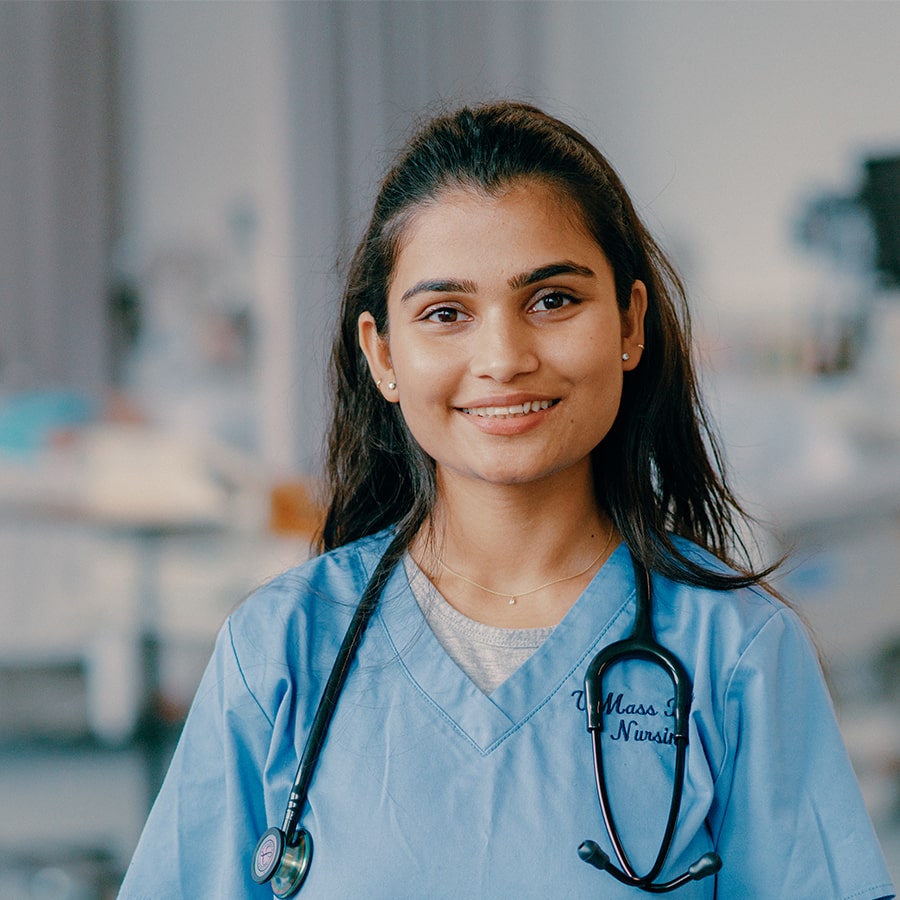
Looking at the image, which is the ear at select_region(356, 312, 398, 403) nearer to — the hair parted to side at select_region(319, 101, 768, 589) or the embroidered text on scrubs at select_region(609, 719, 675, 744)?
the hair parted to side at select_region(319, 101, 768, 589)

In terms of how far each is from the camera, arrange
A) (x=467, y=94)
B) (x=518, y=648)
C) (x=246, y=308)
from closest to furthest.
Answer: (x=518, y=648) → (x=467, y=94) → (x=246, y=308)

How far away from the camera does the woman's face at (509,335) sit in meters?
0.89

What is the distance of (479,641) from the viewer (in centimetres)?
98

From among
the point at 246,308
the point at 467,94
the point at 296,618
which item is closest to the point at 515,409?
the point at 296,618

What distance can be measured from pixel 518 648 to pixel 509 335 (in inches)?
10.4

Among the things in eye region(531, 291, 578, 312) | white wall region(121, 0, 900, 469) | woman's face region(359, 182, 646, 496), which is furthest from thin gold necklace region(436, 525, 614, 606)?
white wall region(121, 0, 900, 469)

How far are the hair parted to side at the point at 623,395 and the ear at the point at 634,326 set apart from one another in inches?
0.5

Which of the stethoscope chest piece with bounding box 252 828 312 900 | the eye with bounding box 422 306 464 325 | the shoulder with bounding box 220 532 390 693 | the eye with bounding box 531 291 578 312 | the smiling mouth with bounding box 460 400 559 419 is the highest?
the eye with bounding box 531 291 578 312

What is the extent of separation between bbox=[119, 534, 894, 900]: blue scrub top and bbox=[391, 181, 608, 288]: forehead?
275 millimetres

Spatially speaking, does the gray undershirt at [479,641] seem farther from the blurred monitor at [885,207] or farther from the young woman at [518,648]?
the blurred monitor at [885,207]

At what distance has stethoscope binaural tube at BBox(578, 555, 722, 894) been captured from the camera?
2.67ft

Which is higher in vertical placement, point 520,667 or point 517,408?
point 517,408

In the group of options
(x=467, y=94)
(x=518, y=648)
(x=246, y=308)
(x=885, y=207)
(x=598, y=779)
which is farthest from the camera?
(x=246, y=308)

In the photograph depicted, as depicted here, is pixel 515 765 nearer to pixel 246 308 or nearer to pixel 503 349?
pixel 503 349
